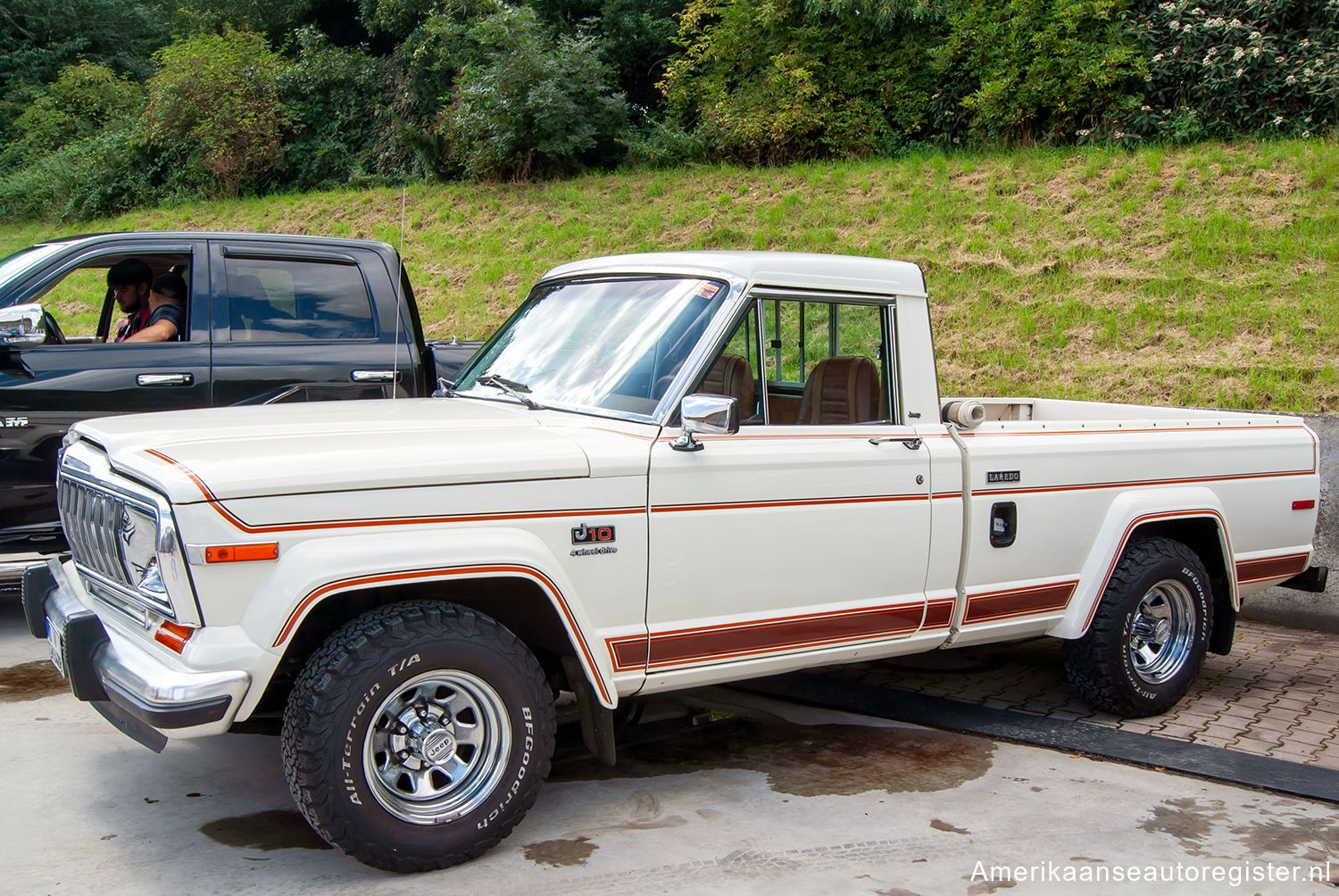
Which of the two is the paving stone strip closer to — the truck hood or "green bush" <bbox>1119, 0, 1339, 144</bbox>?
the truck hood

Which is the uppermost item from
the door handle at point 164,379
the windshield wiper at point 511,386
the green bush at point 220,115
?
the green bush at point 220,115

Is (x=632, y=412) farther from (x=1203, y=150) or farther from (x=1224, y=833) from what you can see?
(x=1203, y=150)

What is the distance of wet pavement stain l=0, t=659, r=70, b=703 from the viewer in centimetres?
531

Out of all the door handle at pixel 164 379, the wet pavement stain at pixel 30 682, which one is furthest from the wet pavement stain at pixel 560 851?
the door handle at pixel 164 379

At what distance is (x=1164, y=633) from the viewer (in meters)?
5.55

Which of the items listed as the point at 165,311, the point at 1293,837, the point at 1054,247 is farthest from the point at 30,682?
the point at 1054,247

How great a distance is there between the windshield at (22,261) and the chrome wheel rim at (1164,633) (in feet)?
20.3

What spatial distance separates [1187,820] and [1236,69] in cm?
1166

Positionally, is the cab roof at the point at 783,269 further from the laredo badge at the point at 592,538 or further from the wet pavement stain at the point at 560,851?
the wet pavement stain at the point at 560,851

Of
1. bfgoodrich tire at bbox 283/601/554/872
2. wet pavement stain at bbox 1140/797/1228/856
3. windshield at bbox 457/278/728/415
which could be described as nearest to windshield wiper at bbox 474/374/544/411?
windshield at bbox 457/278/728/415

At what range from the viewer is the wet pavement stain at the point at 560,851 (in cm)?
373

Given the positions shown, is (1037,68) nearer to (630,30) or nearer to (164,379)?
(630,30)

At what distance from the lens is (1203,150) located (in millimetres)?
12844

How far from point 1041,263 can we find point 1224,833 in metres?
8.34
